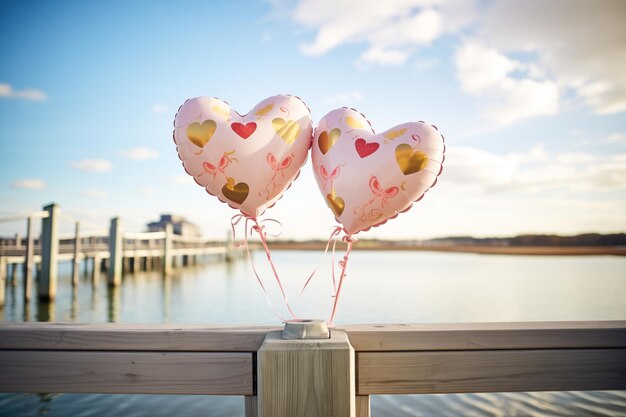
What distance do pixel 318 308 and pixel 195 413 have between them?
380 inches

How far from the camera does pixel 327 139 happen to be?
206cm

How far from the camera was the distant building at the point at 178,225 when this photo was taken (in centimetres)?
5374

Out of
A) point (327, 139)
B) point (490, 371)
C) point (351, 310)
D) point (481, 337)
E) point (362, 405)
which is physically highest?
point (327, 139)

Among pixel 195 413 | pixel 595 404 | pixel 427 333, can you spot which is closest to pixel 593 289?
pixel 595 404

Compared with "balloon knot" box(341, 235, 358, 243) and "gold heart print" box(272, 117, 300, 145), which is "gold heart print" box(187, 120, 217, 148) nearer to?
"gold heart print" box(272, 117, 300, 145)

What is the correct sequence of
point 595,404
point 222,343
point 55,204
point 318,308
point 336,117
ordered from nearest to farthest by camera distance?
1. point 222,343
2. point 336,117
3. point 595,404
4. point 55,204
5. point 318,308

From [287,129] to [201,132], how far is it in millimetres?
364

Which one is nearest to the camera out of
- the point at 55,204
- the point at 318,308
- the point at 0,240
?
the point at 55,204

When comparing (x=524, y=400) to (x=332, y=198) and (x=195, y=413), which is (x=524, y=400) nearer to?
(x=195, y=413)

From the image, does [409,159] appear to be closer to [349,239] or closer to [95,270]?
[349,239]

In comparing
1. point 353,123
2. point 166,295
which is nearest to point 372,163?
point 353,123

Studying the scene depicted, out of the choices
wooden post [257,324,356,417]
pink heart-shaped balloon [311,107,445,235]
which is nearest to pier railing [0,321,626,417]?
wooden post [257,324,356,417]

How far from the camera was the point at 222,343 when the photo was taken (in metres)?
1.95

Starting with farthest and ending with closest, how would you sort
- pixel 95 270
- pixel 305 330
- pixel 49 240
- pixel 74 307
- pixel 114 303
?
pixel 95 270
pixel 114 303
pixel 74 307
pixel 49 240
pixel 305 330
